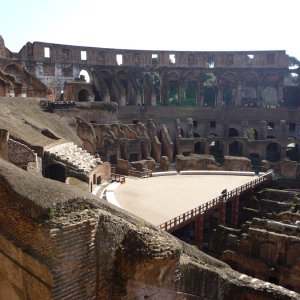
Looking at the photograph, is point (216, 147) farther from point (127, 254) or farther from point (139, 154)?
point (127, 254)

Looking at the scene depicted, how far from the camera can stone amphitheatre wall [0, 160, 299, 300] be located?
6461 millimetres

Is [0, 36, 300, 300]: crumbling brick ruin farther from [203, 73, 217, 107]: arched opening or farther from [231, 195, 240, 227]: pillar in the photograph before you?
[203, 73, 217, 107]: arched opening

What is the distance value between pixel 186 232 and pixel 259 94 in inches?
1105

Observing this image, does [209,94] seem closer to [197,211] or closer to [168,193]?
[168,193]

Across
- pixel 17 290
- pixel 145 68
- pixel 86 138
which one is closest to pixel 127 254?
pixel 17 290

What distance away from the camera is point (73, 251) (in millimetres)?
6574

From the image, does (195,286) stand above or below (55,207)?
below

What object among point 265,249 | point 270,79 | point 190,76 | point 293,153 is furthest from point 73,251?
point 270,79

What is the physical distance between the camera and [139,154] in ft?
109

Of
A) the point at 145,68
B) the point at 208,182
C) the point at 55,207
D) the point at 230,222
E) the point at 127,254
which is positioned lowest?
the point at 230,222

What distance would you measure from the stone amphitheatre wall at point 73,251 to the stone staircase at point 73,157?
13.7 metres

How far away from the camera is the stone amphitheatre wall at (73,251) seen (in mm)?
6461

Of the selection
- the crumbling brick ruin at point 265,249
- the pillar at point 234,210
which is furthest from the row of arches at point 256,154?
the crumbling brick ruin at point 265,249

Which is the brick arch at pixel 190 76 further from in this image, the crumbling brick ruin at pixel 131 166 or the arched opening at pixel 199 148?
the arched opening at pixel 199 148
